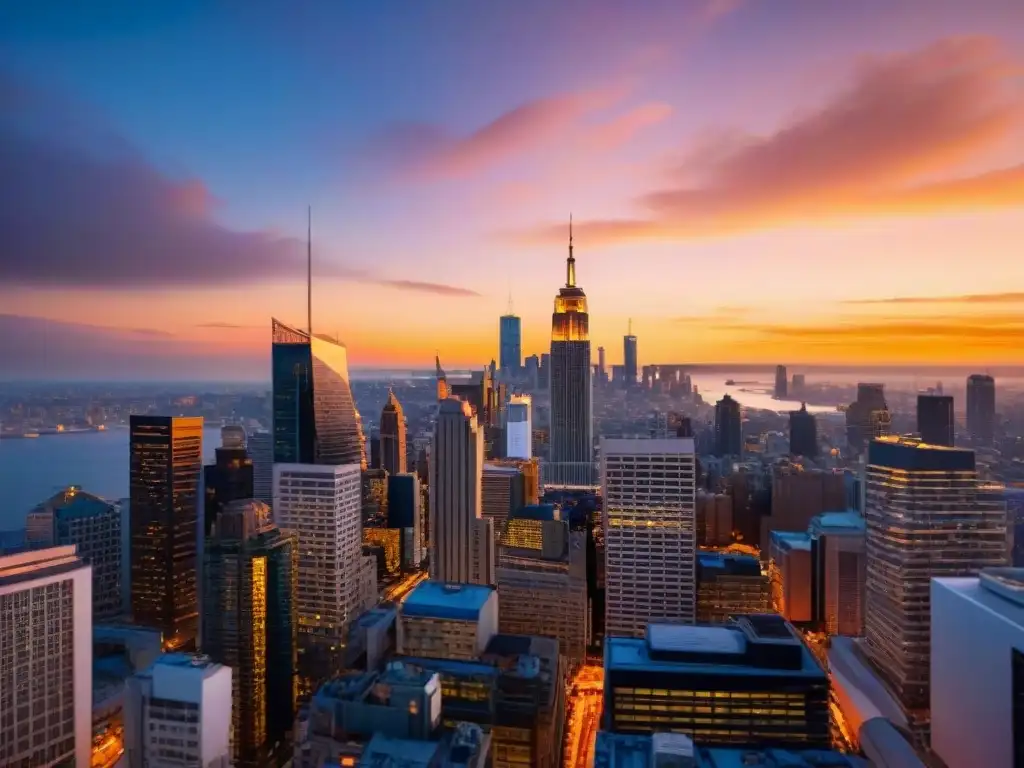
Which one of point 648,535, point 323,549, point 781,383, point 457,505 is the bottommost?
point 323,549

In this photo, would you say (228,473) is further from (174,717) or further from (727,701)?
(727,701)

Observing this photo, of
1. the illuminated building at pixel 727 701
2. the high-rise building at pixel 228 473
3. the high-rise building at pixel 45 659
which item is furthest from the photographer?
the high-rise building at pixel 228 473

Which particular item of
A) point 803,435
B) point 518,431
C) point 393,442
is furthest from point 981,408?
point 518,431

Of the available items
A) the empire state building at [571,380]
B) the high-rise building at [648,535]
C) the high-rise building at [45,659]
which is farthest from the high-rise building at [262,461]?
the empire state building at [571,380]

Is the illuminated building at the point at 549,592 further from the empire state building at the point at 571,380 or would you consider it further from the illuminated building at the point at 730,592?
the empire state building at the point at 571,380

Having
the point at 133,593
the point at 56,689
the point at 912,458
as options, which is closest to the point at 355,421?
the point at 133,593

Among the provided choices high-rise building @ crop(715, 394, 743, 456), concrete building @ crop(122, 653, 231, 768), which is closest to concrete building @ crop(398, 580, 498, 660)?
concrete building @ crop(122, 653, 231, 768)

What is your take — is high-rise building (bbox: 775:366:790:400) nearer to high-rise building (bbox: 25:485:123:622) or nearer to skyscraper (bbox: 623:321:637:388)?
skyscraper (bbox: 623:321:637:388)
